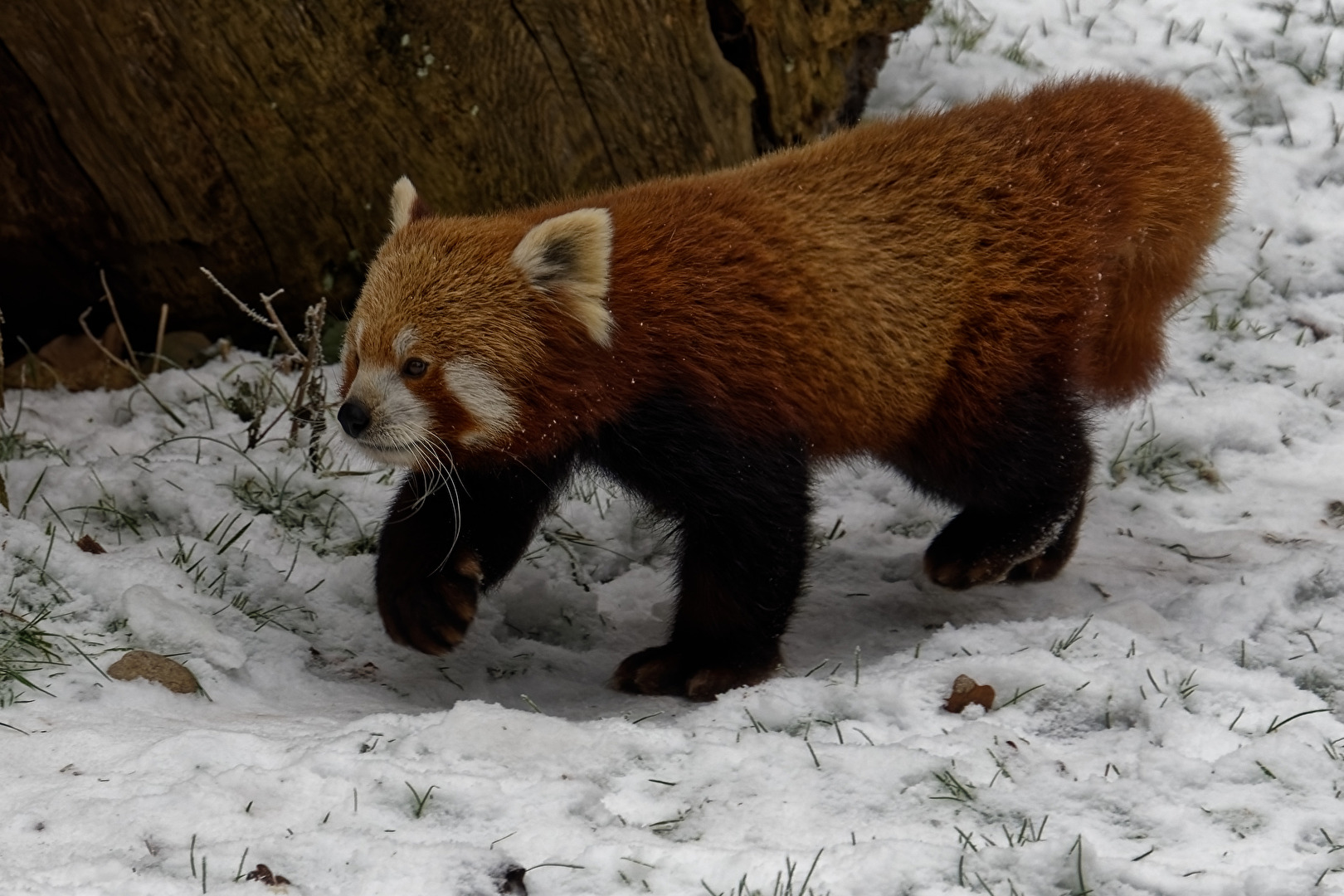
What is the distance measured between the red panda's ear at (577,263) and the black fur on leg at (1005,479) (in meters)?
1.21

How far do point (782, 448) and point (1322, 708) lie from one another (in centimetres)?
156

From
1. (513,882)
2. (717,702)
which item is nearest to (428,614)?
(717,702)

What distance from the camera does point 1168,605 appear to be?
436 centimetres

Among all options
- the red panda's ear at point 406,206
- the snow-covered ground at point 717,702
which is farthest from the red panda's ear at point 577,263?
the snow-covered ground at point 717,702

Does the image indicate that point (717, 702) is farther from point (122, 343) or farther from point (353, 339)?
point (122, 343)

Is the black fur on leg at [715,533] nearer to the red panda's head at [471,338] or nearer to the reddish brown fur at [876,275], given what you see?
the reddish brown fur at [876,275]

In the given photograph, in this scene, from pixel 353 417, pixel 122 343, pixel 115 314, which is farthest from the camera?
pixel 122 343

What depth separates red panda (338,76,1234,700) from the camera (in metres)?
3.88

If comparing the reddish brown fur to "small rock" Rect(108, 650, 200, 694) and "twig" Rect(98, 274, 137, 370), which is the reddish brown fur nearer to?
"small rock" Rect(108, 650, 200, 694)

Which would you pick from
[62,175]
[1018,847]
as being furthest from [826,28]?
[1018,847]

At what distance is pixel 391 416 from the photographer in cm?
381

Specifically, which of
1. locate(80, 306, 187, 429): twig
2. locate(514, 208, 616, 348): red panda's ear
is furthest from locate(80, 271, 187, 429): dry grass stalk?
locate(514, 208, 616, 348): red panda's ear

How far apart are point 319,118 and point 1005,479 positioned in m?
3.01

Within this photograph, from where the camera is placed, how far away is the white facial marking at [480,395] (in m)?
3.83
